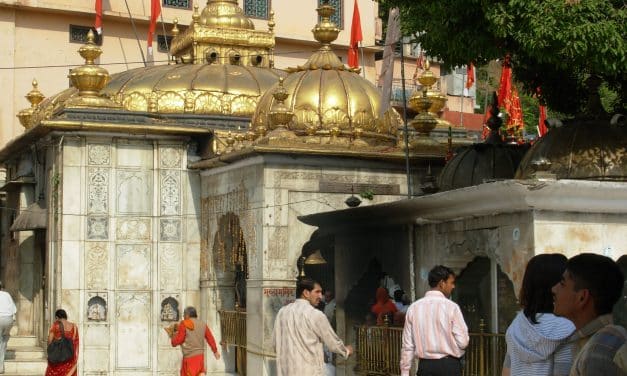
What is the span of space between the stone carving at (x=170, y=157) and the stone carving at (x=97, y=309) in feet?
8.43

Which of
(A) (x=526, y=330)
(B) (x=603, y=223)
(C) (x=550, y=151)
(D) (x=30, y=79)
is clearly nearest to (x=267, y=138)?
(C) (x=550, y=151)

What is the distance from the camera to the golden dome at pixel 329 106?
65.7 ft

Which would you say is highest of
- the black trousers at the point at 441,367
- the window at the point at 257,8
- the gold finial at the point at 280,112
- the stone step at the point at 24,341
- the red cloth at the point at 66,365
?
the window at the point at 257,8

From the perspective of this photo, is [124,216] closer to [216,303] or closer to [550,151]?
[216,303]

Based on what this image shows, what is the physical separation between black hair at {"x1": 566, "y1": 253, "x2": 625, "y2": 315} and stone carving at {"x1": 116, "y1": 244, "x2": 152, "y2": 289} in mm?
16895

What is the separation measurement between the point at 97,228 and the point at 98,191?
63 centimetres

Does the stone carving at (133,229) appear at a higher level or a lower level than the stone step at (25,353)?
higher

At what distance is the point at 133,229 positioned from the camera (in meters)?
21.9

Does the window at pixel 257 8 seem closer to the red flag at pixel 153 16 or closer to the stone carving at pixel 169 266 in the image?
the red flag at pixel 153 16

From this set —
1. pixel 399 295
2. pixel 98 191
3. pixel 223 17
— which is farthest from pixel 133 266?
pixel 399 295

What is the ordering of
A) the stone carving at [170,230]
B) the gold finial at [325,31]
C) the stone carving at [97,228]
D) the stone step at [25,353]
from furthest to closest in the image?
the stone step at [25,353]
the stone carving at [170,230]
the stone carving at [97,228]
the gold finial at [325,31]

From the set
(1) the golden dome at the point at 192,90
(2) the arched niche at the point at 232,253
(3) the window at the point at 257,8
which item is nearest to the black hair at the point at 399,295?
(2) the arched niche at the point at 232,253

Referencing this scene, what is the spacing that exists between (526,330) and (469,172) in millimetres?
11109

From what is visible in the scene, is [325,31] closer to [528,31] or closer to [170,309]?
[170,309]
